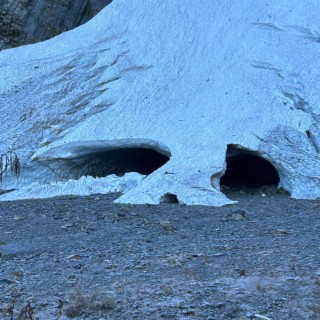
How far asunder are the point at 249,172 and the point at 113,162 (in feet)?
8.38

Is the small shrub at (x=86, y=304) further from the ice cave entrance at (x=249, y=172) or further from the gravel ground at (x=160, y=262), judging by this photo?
the ice cave entrance at (x=249, y=172)

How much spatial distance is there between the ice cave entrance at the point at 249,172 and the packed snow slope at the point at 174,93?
2.85 ft

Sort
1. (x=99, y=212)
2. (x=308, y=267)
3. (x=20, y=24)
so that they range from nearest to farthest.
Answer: (x=308, y=267), (x=99, y=212), (x=20, y=24)

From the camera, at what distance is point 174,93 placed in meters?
11.4

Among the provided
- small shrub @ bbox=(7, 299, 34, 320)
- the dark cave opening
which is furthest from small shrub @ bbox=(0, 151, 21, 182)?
small shrub @ bbox=(7, 299, 34, 320)

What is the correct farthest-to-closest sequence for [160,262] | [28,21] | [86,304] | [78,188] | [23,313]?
[28,21] < [78,188] < [160,262] < [86,304] < [23,313]

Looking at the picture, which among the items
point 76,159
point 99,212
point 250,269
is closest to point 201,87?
point 76,159

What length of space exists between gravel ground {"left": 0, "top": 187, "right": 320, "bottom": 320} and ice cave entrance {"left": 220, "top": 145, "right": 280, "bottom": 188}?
2.63 meters

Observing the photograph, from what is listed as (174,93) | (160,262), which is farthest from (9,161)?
(160,262)

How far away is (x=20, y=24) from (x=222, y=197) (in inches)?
361

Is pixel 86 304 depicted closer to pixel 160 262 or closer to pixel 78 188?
pixel 160 262

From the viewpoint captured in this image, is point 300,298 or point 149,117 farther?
point 149,117

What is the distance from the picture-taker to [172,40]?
12352 mm

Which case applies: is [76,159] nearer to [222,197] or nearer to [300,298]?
[222,197]
